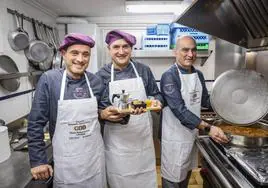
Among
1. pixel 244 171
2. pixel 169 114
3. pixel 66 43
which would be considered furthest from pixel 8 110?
pixel 244 171

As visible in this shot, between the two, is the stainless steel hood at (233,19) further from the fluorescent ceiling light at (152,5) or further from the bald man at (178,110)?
the fluorescent ceiling light at (152,5)

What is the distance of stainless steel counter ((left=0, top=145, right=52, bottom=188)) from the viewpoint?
3.47 ft

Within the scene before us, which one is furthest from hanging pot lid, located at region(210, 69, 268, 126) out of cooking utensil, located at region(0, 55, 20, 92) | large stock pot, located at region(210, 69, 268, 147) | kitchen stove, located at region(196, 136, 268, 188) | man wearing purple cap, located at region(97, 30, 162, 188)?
cooking utensil, located at region(0, 55, 20, 92)

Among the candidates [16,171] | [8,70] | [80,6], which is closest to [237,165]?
[16,171]

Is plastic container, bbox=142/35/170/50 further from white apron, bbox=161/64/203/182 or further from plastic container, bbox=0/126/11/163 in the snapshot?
plastic container, bbox=0/126/11/163

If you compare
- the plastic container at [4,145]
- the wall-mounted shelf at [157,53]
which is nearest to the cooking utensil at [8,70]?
the plastic container at [4,145]

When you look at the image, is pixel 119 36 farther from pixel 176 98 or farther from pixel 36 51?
pixel 36 51

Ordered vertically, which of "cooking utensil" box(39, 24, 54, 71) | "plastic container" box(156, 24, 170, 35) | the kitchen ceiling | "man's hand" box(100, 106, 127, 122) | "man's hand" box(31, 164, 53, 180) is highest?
the kitchen ceiling

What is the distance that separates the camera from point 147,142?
61.7 inches

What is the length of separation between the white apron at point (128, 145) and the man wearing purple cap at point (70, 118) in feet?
0.77

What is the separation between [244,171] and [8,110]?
5.31 feet

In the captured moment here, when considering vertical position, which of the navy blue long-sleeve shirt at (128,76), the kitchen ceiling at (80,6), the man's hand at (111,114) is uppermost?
the kitchen ceiling at (80,6)

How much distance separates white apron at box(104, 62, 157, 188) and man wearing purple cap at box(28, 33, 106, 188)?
9.2 inches

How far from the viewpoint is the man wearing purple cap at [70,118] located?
3.84 ft
